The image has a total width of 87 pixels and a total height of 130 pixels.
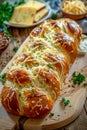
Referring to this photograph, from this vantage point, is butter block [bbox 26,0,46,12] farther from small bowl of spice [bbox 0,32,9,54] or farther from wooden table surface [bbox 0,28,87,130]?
small bowl of spice [bbox 0,32,9,54]

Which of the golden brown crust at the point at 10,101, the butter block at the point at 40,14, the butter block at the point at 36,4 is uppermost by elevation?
the golden brown crust at the point at 10,101

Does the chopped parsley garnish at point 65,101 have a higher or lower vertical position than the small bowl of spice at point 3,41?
lower

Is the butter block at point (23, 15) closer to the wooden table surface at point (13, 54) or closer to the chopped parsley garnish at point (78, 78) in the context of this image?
the wooden table surface at point (13, 54)

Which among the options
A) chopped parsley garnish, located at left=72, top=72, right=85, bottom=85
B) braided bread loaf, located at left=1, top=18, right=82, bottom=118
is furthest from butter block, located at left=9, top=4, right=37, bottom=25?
chopped parsley garnish, located at left=72, top=72, right=85, bottom=85

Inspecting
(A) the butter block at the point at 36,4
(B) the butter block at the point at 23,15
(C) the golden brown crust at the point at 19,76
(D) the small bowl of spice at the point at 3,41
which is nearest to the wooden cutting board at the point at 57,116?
(C) the golden brown crust at the point at 19,76

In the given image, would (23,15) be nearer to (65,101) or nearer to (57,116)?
(65,101)

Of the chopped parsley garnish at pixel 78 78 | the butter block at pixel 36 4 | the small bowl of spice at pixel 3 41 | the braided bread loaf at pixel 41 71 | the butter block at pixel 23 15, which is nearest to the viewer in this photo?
the braided bread loaf at pixel 41 71

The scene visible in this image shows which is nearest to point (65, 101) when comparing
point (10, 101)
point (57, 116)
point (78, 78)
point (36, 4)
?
point (57, 116)
